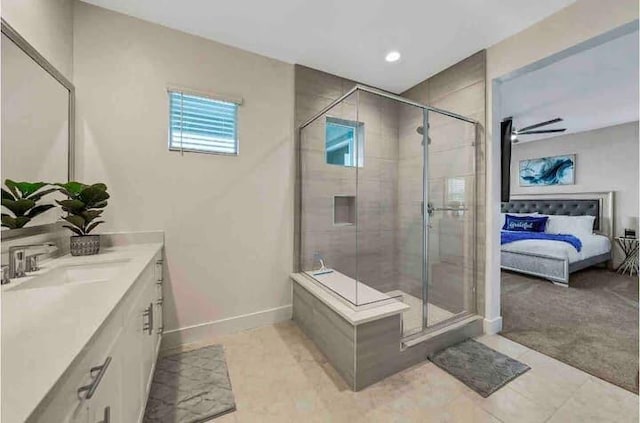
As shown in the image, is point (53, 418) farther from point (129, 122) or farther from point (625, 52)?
point (625, 52)

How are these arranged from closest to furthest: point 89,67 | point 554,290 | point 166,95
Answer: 1. point 89,67
2. point 166,95
3. point 554,290

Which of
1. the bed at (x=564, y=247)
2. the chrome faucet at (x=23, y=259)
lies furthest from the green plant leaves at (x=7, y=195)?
the bed at (x=564, y=247)

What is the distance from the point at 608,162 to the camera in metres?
4.43

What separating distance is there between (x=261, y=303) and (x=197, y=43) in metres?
2.43

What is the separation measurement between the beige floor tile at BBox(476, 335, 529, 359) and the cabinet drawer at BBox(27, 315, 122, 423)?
100 inches

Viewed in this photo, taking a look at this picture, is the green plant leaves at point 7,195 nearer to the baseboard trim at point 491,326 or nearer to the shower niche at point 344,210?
the shower niche at point 344,210

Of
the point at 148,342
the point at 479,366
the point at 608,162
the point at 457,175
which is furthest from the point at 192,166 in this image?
the point at 608,162

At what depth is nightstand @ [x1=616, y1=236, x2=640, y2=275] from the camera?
4.11 meters

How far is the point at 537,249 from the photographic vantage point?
12.6 ft

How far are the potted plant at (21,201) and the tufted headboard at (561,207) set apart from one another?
716 centimetres

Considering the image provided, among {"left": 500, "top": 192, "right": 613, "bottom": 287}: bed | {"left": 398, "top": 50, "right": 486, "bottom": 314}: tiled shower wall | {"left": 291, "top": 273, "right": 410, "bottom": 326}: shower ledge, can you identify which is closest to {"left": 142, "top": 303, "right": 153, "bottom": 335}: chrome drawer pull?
{"left": 291, "top": 273, "right": 410, "bottom": 326}: shower ledge

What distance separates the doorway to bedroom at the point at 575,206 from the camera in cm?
218

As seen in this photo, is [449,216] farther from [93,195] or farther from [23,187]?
[23,187]

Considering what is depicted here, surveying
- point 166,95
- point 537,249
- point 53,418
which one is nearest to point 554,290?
point 537,249
